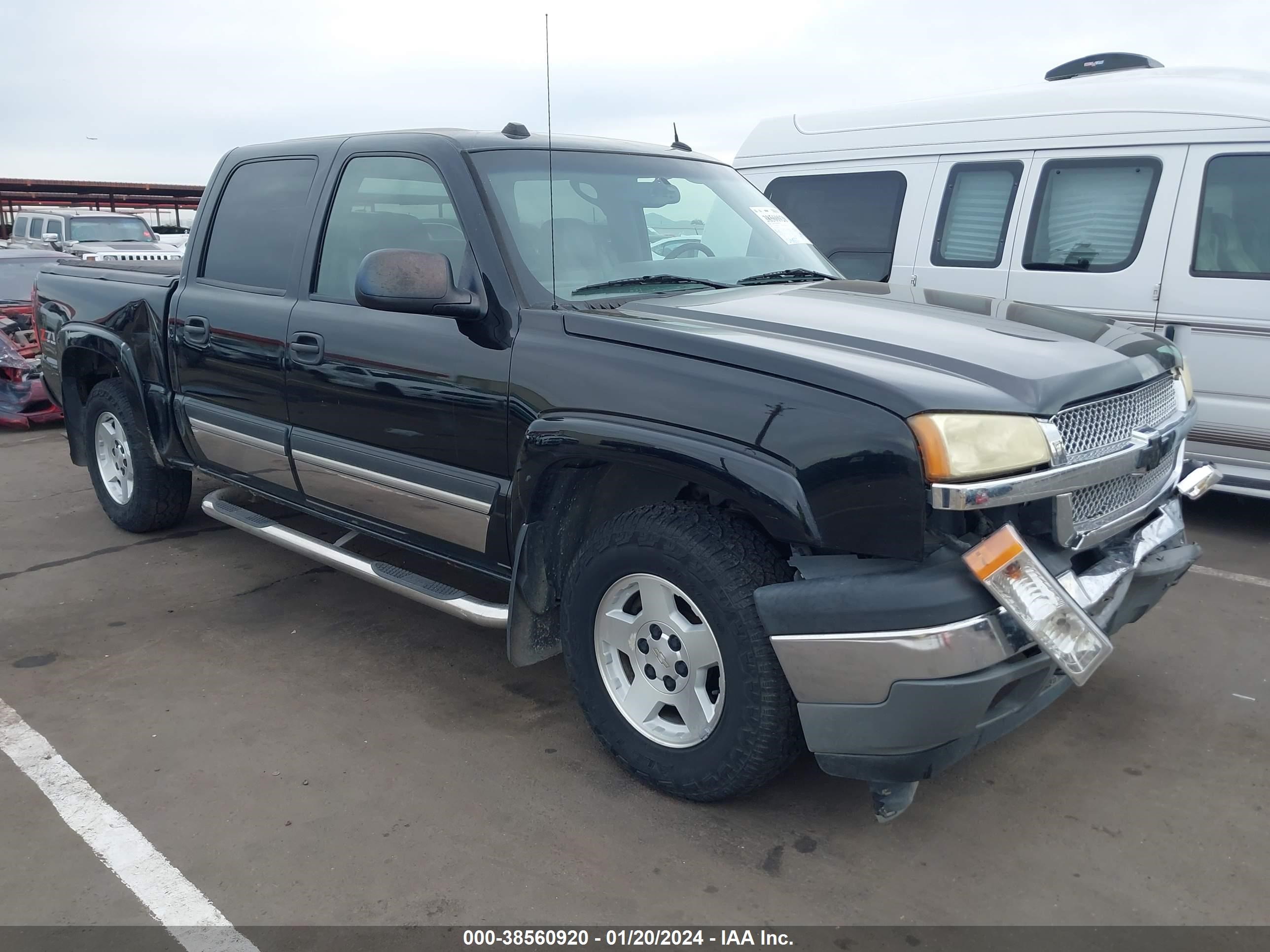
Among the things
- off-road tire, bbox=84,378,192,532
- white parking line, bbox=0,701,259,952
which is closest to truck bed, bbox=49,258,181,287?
off-road tire, bbox=84,378,192,532

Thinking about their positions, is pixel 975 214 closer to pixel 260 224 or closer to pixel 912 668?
pixel 260 224

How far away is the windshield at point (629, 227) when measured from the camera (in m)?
3.37

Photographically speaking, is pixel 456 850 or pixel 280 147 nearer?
pixel 456 850

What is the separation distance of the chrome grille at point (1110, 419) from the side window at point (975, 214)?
3.46 m

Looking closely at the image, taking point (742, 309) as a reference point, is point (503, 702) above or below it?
below

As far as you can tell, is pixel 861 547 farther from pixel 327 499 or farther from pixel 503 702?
pixel 327 499

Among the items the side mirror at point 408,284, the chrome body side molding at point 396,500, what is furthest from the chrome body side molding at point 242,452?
the side mirror at point 408,284

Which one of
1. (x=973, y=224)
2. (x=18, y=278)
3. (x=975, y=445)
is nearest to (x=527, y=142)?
(x=975, y=445)

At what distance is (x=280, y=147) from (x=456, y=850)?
3.07m

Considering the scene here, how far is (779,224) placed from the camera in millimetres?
4176

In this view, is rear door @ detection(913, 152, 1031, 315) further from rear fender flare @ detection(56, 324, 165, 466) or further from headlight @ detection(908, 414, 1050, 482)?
rear fender flare @ detection(56, 324, 165, 466)

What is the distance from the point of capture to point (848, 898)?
259cm

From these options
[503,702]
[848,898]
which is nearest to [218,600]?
[503,702]

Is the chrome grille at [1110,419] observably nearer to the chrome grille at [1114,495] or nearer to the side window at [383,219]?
the chrome grille at [1114,495]
